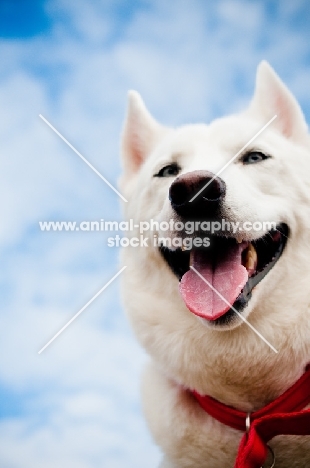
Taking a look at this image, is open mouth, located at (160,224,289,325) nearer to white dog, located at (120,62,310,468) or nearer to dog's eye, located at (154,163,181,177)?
white dog, located at (120,62,310,468)

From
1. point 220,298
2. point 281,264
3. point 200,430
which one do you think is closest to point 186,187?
point 220,298

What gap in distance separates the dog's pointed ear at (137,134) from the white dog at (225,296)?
0.58 meters

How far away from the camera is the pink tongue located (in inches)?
106

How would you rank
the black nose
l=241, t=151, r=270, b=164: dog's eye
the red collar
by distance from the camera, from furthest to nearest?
1. l=241, t=151, r=270, b=164: dog's eye
2. the black nose
3. the red collar

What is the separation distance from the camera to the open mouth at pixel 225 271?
2.71 m

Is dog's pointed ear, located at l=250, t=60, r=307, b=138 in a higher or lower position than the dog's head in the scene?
higher

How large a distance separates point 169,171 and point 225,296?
113 cm

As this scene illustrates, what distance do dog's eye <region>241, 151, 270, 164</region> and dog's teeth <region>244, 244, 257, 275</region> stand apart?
0.61 m

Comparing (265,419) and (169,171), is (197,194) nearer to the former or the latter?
(169,171)

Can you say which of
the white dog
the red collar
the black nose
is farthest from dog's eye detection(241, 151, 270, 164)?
the red collar

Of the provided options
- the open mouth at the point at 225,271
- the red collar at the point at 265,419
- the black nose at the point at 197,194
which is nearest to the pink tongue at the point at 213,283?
the open mouth at the point at 225,271

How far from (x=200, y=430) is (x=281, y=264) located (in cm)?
106

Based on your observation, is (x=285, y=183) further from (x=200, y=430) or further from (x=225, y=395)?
(x=200, y=430)

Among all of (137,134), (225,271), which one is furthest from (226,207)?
(137,134)
